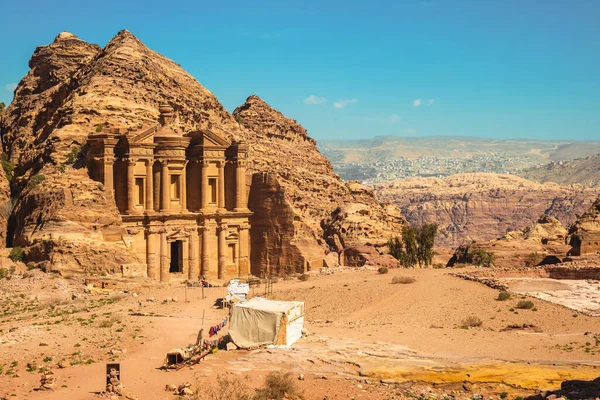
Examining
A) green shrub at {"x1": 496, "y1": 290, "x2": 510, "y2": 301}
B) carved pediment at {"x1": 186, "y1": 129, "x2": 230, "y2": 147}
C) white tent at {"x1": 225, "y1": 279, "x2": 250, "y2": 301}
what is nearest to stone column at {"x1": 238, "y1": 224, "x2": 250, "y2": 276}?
carved pediment at {"x1": 186, "y1": 129, "x2": 230, "y2": 147}

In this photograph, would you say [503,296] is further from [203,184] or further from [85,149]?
[85,149]

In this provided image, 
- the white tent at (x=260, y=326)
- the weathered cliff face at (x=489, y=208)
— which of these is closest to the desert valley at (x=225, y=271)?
the white tent at (x=260, y=326)

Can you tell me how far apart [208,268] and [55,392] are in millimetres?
28129

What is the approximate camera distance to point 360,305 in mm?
37906

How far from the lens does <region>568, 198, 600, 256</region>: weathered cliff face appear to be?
52.7 meters

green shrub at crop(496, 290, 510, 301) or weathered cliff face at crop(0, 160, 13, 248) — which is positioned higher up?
weathered cliff face at crop(0, 160, 13, 248)

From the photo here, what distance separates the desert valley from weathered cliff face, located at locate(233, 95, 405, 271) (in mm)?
154

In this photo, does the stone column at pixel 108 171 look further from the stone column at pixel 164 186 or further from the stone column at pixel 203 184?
the stone column at pixel 203 184

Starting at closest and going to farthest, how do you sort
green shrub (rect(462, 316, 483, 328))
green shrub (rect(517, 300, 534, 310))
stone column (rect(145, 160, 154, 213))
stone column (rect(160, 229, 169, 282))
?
green shrub (rect(462, 316, 483, 328)), green shrub (rect(517, 300, 534, 310)), stone column (rect(160, 229, 169, 282)), stone column (rect(145, 160, 154, 213))

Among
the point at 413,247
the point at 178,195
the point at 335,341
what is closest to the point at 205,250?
the point at 178,195

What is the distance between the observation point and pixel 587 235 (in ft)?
176

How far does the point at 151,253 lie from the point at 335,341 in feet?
67.7

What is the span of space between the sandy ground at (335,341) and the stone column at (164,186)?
7313 millimetres

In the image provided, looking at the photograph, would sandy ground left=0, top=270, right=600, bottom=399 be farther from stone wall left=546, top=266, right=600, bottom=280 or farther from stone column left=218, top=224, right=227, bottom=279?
stone column left=218, top=224, right=227, bottom=279
